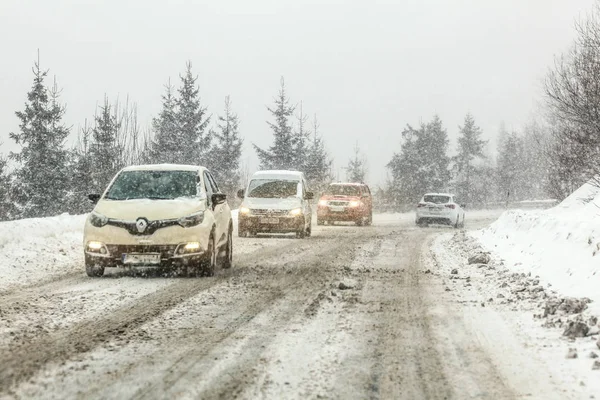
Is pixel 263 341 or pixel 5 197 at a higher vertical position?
pixel 5 197

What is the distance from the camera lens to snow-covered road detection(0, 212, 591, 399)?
164 inches

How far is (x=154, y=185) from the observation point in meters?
10.9

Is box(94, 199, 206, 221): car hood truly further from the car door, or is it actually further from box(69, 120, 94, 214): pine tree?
box(69, 120, 94, 214): pine tree

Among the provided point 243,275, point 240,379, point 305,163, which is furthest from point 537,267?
point 305,163

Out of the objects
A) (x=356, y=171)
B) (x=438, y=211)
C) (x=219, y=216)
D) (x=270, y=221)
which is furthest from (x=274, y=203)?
(x=356, y=171)

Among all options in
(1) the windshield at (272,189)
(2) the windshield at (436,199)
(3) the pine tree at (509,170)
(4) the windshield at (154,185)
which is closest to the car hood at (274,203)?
(1) the windshield at (272,189)

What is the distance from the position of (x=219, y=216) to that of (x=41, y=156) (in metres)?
29.7

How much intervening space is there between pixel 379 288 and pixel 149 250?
3366mm

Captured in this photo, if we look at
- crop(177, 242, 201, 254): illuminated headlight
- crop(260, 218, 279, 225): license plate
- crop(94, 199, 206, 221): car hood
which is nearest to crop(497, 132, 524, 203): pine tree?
crop(260, 218, 279, 225): license plate

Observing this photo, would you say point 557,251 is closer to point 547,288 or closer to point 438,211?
point 547,288

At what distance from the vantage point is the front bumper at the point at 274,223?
788 inches

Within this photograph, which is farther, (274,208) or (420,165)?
(420,165)

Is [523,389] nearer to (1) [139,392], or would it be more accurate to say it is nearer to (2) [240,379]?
(2) [240,379]

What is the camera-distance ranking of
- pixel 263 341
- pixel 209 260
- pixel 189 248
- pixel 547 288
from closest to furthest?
pixel 263 341, pixel 547 288, pixel 189 248, pixel 209 260
